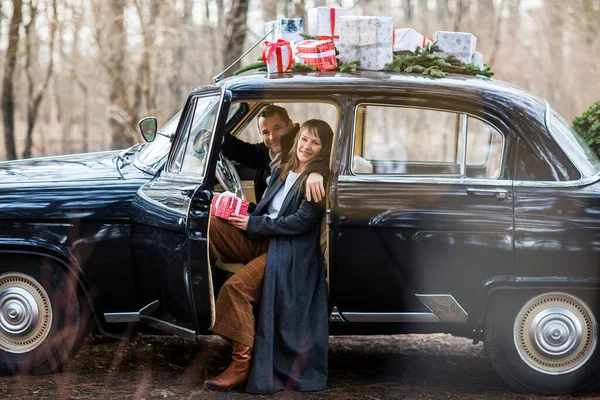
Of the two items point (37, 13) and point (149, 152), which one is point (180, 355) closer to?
point (149, 152)

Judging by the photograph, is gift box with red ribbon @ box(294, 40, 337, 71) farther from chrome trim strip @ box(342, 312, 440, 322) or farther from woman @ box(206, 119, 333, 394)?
chrome trim strip @ box(342, 312, 440, 322)

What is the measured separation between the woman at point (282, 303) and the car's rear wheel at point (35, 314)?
96 cm

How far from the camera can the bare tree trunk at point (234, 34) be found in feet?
A: 45.6

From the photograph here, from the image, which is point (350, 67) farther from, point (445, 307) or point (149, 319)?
point (149, 319)

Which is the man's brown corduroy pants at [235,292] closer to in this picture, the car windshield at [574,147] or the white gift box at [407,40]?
the white gift box at [407,40]

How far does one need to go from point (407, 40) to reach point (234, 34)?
28.4ft

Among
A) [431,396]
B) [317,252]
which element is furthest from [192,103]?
[431,396]

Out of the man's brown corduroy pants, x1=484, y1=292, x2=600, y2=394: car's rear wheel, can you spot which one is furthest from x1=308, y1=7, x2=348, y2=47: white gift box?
x1=484, y1=292, x2=600, y2=394: car's rear wheel

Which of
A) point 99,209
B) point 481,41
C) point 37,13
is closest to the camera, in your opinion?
point 99,209

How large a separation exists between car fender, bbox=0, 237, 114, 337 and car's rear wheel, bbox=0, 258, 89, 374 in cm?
6

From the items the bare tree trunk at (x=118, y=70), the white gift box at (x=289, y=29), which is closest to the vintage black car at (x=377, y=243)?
the white gift box at (x=289, y=29)

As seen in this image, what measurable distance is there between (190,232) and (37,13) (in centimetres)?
1194

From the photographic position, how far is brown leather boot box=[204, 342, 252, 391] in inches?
191

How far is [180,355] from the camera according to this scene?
5.96 m
